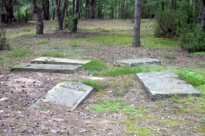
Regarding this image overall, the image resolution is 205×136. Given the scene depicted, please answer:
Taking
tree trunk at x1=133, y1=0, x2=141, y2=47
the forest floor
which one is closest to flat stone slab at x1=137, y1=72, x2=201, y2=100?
the forest floor

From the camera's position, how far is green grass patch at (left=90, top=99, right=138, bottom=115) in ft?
12.6

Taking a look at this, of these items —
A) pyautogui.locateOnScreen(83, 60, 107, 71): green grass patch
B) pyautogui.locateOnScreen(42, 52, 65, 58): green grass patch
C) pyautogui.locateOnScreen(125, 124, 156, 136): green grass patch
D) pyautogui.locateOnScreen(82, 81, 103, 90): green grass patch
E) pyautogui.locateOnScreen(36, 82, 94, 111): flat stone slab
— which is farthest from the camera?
pyautogui.locateOnScreen(42, 52, 65, 58): green grass patch

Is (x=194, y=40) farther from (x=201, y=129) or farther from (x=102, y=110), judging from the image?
(x=201, y=129)

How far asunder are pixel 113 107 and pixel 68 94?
32.1 inches

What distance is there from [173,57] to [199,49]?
62.8 inches

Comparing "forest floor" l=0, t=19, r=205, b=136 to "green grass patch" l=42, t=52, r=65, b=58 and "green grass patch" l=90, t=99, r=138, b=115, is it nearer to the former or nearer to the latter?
"green grass patch" l=90, t=99, r=138, b=115

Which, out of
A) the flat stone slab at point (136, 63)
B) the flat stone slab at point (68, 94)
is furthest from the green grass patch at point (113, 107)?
the flat stone slab at point (136, 63)

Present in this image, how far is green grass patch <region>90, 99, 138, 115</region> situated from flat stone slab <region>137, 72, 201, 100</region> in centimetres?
48

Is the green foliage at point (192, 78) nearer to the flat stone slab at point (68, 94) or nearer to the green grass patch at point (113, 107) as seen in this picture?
the green grass patch at point (113, 107)

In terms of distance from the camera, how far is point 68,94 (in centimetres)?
437

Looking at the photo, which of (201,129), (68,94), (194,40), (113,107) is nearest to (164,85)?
(113,107)

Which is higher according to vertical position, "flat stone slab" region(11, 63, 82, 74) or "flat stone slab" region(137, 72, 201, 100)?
"flat stone slab" region(11, 63, 82, 74)

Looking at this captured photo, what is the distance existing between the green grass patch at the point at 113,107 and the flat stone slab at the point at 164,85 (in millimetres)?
477

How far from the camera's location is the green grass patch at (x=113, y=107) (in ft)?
12.6
